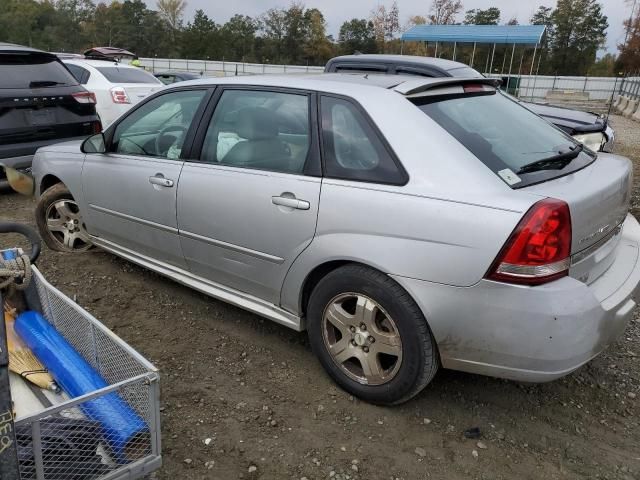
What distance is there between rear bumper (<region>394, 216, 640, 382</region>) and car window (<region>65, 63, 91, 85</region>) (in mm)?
8302

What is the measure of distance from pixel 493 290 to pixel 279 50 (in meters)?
58.8

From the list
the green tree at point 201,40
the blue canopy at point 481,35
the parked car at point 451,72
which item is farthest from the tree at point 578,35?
the parked car at point 451,72

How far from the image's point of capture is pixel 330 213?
2.67m

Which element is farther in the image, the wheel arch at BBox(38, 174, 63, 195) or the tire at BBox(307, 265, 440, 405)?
the wheel arch at BBox(38, 174, 63, 195)

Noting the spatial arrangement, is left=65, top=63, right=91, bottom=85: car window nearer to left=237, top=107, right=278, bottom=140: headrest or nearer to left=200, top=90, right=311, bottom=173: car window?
left=200, top=90, right=311, bottom=173: car window

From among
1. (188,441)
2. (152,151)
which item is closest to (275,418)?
(188,441)

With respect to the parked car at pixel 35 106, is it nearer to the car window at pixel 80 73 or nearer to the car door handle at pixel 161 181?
the car window at pixel 80 73

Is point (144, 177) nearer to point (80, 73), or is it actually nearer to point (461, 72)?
point (461, 72)

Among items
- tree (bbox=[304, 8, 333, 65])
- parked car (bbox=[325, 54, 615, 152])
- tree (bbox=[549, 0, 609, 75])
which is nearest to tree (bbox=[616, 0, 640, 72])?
tree (bbox=[549, 0, 609, 75])

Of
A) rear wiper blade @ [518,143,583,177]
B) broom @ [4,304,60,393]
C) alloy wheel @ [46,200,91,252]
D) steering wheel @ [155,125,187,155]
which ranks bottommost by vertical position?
alloy wheel @ [46,200,91,252]

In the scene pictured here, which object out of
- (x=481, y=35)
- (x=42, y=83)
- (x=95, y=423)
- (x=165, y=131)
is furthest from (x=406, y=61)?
(x=481, y=35)

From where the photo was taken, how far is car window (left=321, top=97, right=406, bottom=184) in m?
2.58

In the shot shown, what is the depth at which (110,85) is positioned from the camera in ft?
29.0

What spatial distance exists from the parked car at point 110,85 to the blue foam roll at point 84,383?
671cm
